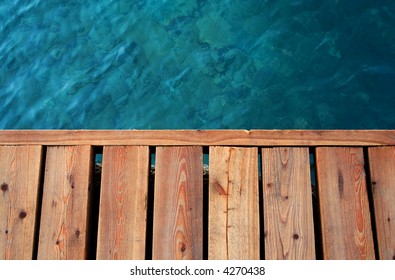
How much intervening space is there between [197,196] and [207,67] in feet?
8.96

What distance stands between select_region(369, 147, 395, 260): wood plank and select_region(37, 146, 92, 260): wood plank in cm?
172

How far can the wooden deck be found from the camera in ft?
7.83

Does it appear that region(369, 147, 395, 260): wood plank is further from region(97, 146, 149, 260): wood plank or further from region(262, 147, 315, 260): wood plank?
region(97, 146, 149, 260): wood plank

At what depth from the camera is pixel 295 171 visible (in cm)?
252

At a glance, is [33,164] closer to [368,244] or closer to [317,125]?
[368,244]

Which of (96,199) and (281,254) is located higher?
(96,199)

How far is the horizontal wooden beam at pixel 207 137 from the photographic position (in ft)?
8.39

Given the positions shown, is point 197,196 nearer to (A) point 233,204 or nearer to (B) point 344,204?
(A) point 233,204

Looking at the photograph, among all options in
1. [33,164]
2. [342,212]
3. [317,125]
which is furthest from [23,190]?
[317,125]

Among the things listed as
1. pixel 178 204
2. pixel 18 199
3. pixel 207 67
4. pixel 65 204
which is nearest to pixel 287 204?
pixel 178 204

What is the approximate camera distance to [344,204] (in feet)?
7.97

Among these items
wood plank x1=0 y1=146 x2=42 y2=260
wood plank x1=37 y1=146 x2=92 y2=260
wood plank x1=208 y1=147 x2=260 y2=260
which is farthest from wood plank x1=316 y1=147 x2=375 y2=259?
wood plank x1=0 y1=146 x2=42 y2=260

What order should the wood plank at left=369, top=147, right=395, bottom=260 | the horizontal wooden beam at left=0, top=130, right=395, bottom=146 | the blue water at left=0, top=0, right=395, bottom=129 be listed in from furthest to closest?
1. the blue water at left=0, top=0, right=395, bottom=129
2. the horizontal wooden beam at left=0, top=130, right=395, bottom=146
3. the wood plank at left=369, top=147, right=395, bottom=260

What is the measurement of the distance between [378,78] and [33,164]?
364cm
